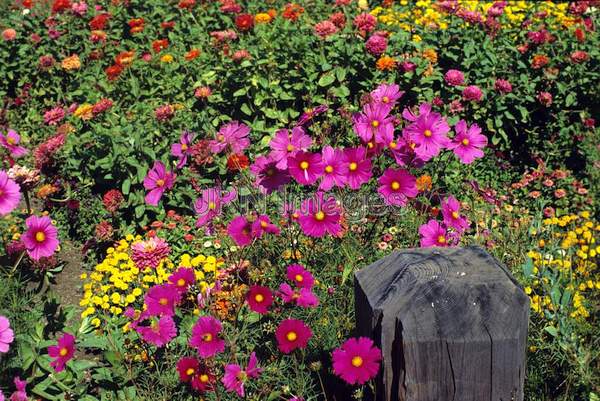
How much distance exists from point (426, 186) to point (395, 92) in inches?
15.1

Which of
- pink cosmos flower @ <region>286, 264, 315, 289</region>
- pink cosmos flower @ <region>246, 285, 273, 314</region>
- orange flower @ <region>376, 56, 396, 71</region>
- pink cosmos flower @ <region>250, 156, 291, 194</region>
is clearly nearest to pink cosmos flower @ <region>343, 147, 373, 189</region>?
pink cosmos flower @ <region>250, 156, 291, 194</region>

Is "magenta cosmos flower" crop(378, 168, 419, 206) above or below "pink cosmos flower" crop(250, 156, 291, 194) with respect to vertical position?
below

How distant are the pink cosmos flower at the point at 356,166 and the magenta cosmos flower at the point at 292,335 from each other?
54 cm

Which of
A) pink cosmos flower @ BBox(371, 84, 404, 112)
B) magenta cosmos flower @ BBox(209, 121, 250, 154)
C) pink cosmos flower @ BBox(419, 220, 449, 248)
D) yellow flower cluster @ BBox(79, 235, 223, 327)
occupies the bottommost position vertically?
yellow flower cluster @ BBox(79, 235, 223, 327)

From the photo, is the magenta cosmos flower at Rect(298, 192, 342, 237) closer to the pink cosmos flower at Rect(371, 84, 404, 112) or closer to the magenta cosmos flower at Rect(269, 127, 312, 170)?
the magenta cosmos flower at Rect(269, 127, 312, 170)

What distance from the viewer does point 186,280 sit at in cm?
234

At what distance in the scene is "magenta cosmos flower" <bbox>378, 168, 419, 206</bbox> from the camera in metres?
2.42

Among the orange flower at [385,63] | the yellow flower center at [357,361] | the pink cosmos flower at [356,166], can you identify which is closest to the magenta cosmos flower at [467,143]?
the pink cosmos flower at [356,166]

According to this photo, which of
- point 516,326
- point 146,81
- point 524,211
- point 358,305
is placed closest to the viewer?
point 516,326

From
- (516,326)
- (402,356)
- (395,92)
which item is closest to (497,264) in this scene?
(516,326)

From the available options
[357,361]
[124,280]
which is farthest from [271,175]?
[124,280]

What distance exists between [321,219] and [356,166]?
0.23 metres

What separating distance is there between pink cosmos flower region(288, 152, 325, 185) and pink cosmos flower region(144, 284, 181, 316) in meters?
0.58

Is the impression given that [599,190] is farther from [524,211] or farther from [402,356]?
[402,356]
